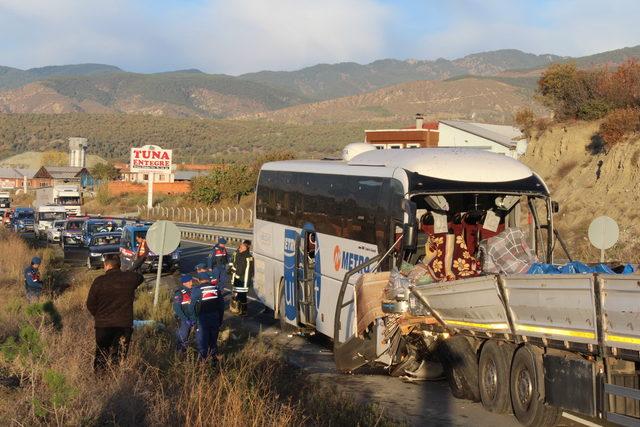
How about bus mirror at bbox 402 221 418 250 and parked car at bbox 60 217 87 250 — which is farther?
parked car at bbox 60 217 87 250

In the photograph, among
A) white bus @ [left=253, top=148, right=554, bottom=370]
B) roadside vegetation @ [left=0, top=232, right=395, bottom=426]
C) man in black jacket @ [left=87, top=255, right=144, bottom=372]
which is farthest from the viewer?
white bus @ [left=253, top=148, right=554, bottom=370]

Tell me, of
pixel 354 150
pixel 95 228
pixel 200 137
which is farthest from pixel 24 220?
pixel 200 137

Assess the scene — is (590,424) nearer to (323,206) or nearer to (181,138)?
(323,206)

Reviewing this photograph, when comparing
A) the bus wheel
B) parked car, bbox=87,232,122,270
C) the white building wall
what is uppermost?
the white building wall

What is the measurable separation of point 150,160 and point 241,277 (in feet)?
200

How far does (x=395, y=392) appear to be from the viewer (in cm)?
1330

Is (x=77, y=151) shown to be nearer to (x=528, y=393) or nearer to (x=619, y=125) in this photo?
(x=619, y=125)

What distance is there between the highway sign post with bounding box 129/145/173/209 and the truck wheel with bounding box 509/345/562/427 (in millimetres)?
71616

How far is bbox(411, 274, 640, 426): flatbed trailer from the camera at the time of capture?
8445 millimetres

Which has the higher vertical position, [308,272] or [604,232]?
[604,232]

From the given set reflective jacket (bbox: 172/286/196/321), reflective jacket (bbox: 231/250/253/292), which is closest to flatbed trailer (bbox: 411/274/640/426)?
reflective jacket (bbox: 172/286/196/321)

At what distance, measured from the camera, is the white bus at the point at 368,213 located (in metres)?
13.2

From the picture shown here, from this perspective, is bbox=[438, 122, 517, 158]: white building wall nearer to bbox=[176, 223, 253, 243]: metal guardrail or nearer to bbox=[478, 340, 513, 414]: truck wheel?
bbox=[176, 223, 253, 243]: metal guardrail

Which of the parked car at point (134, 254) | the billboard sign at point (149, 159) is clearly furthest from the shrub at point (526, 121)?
the billboard sign at point (149, 159)
